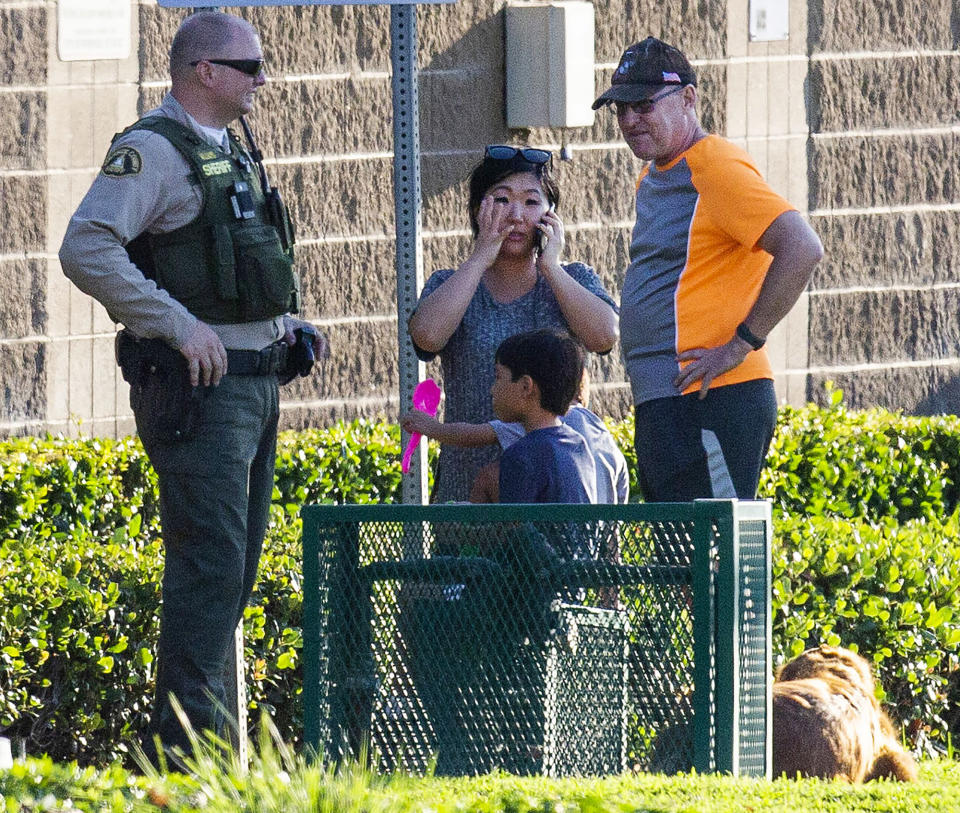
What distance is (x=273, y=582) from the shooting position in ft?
20.3

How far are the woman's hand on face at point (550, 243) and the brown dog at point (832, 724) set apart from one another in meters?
1.32

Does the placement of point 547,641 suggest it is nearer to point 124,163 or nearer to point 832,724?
point 832,724

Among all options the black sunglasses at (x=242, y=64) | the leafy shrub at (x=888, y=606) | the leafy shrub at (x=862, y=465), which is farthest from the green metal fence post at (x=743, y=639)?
Answer: the leafy shrub at (x=862, y=465)

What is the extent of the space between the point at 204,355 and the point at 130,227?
364 millimetres

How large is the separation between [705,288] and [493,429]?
70 cm

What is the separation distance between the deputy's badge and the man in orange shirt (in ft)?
4.17

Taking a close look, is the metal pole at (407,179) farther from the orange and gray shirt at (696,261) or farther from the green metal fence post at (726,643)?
the green metal fence post at (726,643)

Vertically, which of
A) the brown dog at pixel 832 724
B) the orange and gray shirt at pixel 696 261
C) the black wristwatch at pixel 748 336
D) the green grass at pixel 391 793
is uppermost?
the orange and gray shirt at pixel 696 261

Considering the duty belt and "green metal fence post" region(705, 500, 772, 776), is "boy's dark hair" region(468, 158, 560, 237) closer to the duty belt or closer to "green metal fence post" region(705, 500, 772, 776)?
the duty belt

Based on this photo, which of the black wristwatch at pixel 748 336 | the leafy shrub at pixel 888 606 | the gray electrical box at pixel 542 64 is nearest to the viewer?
the black wristwatch at pixel 748 336

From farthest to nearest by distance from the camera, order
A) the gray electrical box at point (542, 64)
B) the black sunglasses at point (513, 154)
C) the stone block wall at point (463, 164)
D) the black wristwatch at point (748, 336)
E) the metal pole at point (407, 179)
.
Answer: the gray electrical box at point (542, 64) < the stone block wall at point (463, 164) < the black sunglasses at point (513, 154) < the metal pole at point (407, 179) < the black wristwatch at point (748, 336)

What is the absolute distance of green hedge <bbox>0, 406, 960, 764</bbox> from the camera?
19.2 ft

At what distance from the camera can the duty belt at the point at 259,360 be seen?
5.05 metres

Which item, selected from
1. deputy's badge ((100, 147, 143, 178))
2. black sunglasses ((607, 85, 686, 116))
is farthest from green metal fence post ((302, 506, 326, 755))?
black sunglasses ((607, 85, 686, 116))
